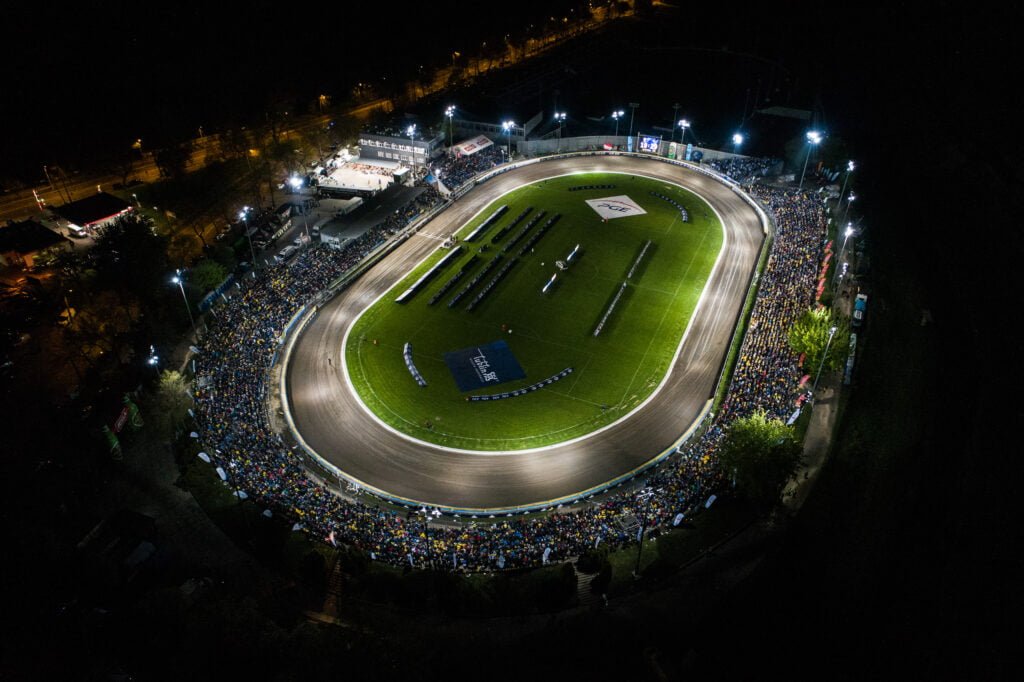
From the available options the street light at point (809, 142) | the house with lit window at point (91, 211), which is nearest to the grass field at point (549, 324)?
the street light at point (809, 142)

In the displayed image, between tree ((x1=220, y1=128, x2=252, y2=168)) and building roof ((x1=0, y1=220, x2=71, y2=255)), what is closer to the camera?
building roof ((x1=0, y1=220, x2=71, y2=255))

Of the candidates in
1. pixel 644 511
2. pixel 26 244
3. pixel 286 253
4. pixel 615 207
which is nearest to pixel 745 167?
pixel 615 207

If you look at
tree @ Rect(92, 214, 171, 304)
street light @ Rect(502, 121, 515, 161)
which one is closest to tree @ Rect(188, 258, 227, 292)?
tree @ Rect(92, 214, 171, 304)

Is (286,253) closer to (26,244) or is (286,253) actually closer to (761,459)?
(26,244)

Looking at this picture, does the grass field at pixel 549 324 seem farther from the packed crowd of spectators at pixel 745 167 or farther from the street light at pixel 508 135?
the street light at pixel 508 135

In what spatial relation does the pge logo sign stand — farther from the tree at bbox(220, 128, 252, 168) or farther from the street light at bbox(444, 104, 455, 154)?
the tree at bbox(220, 128, 252, 168)

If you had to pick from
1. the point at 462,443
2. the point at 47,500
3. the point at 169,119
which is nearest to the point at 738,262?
the point at 462,443

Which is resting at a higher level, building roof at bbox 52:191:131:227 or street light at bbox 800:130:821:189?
building roof at bbox 52:191:131:227
